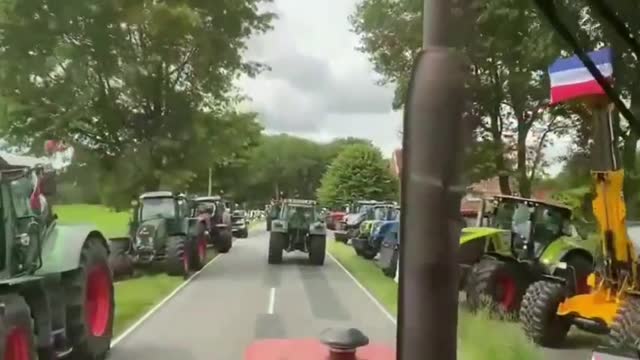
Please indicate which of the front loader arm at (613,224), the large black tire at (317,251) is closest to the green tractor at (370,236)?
the large black tire at (317,251)

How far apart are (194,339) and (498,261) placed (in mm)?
5602

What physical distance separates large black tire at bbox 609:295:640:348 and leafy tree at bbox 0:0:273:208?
682 inches

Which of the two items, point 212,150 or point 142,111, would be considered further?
point 212,150

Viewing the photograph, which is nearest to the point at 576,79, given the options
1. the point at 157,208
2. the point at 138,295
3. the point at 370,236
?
the point at 138,295

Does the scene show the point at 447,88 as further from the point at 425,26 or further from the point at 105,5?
the point at 105,5

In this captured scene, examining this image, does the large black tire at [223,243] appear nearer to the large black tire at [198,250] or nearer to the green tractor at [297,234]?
the green tractor at [297,234]

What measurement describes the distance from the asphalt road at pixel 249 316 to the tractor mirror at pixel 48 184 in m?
2.19

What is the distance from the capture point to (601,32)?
10.8 meters

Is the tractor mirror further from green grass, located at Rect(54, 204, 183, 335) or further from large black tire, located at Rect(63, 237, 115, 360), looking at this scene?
green grass, located at Rect(54, 204, 183, 335)

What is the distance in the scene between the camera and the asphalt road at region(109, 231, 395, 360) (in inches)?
443

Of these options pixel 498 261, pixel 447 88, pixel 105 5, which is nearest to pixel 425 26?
pixel 447 88

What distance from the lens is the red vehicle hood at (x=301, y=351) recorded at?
3.26 metres

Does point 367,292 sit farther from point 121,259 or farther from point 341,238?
point 341,238

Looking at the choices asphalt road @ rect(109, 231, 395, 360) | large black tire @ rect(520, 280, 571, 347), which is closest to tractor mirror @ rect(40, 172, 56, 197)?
asphalt road @ rect(109, 231, 395, 360)
